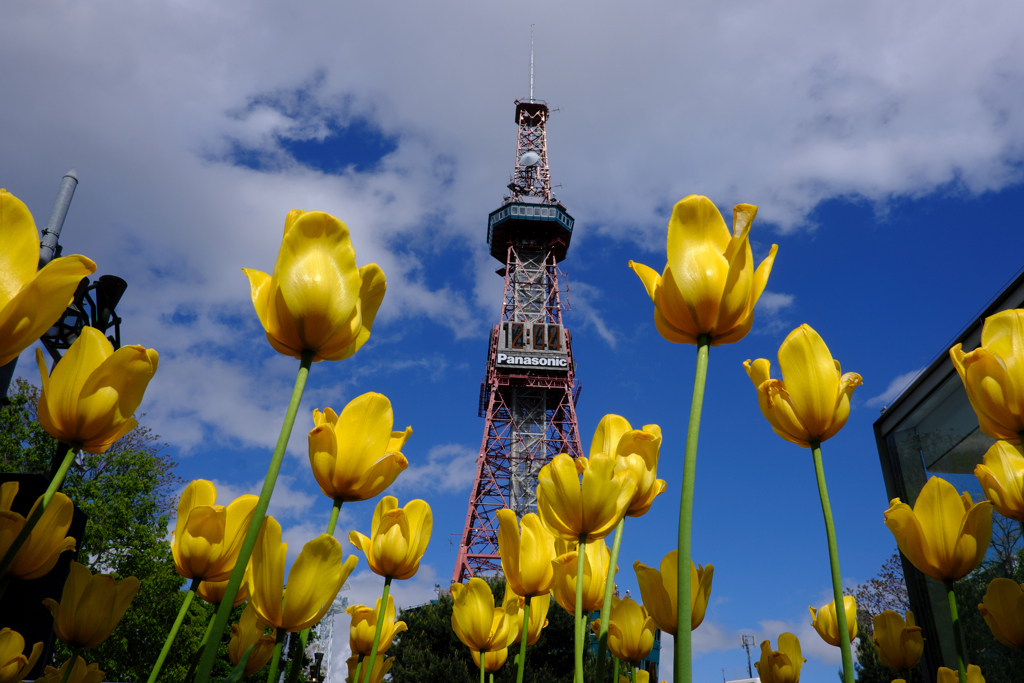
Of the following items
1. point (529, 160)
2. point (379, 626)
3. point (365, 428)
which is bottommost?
point (379, 626)

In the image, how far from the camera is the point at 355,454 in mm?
1073

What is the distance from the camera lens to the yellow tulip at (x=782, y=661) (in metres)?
1.68

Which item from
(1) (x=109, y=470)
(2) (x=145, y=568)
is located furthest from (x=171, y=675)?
(1) (x=109, y=470)

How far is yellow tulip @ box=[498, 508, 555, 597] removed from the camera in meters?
1.53

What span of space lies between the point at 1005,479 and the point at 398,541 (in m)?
1.37

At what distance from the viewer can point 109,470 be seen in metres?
19.4

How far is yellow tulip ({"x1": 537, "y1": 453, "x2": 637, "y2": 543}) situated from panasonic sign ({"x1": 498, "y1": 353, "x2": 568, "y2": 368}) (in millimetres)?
37771

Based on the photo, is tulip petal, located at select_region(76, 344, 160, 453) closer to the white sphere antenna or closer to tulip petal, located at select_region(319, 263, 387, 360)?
tulip petal, located at select_region(319, 263, 387, 360)

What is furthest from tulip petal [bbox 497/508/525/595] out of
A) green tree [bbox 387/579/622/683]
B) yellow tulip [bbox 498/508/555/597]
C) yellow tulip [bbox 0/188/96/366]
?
green tree [bbox 387/579/622/683]

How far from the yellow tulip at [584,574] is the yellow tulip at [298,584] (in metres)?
0.65

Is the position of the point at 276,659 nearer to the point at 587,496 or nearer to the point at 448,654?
the point at 587,496

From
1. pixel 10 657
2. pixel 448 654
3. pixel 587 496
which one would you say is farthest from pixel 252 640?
pixel 448 654

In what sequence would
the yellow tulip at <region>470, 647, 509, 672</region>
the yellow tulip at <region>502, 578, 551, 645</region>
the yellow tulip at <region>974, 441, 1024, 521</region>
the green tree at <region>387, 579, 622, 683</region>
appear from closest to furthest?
1. the yellow tulip at <region>974, 441, 1024, 521</region>
2. the yellow tulip at <region>502, 578, 551, 645</region>
3. the yellow tulip at <region>470, 647, 509, 672</region>
4. the green tree at <region>387, 579, 622, 683</region>

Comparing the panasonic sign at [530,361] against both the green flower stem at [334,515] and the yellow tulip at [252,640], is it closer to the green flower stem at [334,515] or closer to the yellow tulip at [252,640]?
the yellow tulip at [252,640]
